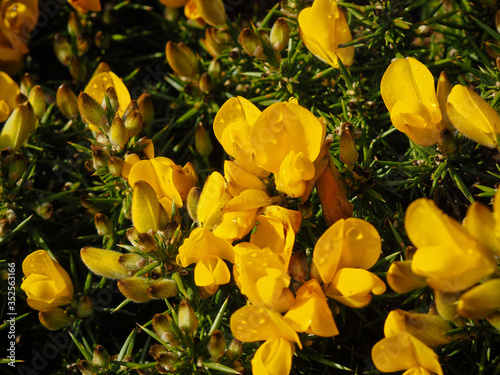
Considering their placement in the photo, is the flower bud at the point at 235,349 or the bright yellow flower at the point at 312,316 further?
the flower bud at the point at 235,349

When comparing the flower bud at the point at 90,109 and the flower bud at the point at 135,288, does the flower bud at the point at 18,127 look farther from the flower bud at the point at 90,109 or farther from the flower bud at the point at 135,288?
the flower bud at the point at 135,288

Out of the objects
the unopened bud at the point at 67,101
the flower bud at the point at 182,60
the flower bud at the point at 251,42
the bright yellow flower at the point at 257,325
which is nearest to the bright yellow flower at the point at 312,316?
the bright yellow flower at the point at 257,325

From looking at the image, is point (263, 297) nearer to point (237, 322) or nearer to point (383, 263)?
point (237, 322)

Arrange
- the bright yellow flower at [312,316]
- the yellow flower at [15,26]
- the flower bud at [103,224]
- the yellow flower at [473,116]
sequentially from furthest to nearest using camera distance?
the yellow flower at [15,26] → the flower bud at [103,224] → the yellow flower at [473,116] → the bright yellow flower at [312,316]

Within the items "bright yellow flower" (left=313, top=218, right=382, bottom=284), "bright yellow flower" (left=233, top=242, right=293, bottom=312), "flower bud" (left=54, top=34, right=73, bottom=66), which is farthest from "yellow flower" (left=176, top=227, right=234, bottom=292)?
"flower bud" (left=54, top=34, right=73, bottom=66)

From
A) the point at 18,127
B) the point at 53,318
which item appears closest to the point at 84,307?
the point at 53,318

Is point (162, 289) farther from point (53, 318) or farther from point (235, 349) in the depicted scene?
point (53, 318)

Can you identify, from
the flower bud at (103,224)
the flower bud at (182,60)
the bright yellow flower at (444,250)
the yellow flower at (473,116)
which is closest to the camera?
the bright yellow flower at (444,250)

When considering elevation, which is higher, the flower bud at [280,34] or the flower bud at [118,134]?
the flower bud at [280,34]
